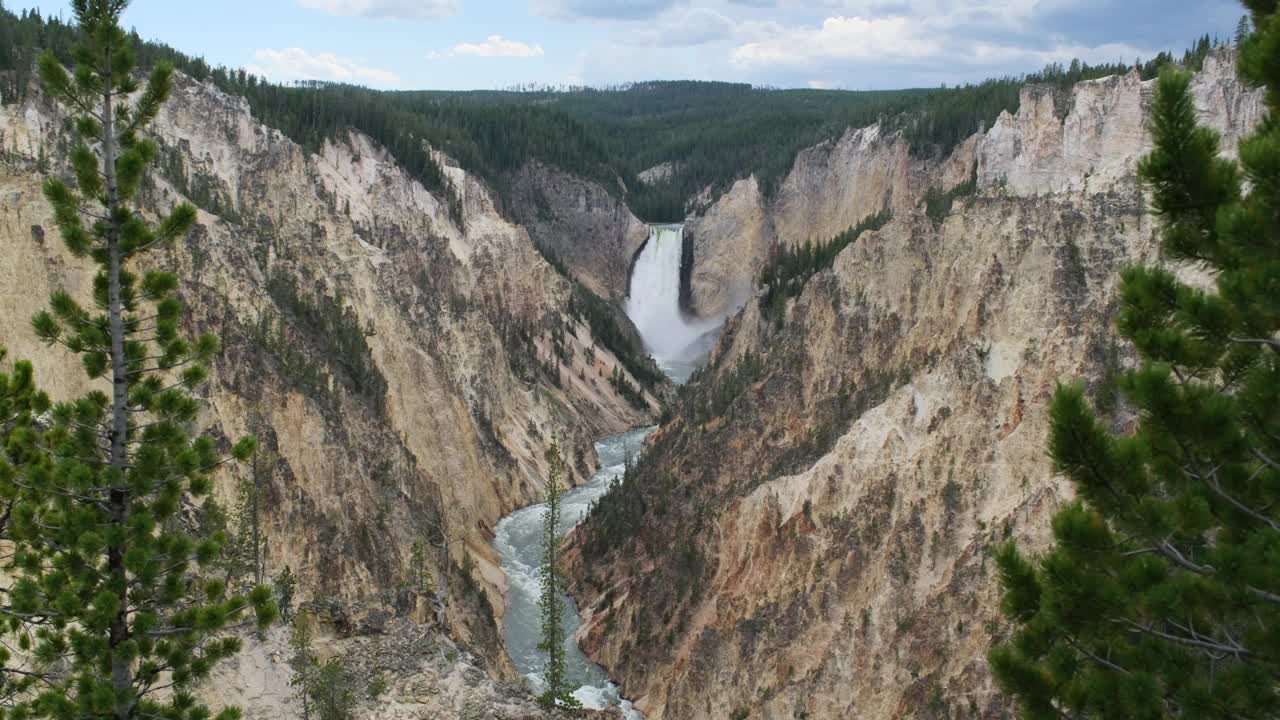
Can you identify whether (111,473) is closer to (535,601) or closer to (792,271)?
(535,601)

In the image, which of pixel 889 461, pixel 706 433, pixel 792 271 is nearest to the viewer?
pixel 889 461

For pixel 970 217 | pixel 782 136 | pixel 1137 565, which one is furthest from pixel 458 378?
pixel 782 136

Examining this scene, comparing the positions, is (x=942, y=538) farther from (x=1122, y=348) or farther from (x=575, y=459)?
(x=575, y=459)

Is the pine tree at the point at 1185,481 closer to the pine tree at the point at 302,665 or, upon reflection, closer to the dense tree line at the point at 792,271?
the pine tree at the point at 302,665

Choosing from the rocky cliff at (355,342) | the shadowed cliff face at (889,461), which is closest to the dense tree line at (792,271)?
the shadowed cliff face at (889,461)

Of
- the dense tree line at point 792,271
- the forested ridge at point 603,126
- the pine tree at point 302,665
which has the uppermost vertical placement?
the forested ridge at point 603,126

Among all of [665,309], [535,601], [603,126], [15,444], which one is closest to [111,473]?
[15,444]
